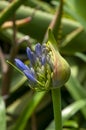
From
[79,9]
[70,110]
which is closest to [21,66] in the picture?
[70,110]

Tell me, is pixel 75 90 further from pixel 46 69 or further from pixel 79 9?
pixel 46 69

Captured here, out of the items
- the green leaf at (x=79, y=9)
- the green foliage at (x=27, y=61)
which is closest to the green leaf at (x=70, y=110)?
the green foliage at (x=27, y=61)

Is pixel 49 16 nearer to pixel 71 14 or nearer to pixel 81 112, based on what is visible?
pixel 71 14

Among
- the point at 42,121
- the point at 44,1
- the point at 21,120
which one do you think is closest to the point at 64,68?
the point at 21,120

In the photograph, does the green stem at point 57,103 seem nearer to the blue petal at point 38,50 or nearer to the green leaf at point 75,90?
the blue petal at point 38,50

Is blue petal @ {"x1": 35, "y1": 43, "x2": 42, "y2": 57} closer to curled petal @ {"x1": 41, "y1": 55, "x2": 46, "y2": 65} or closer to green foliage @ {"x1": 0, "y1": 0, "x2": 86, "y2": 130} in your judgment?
curled petal @ {"x1": 41, "y1": 55, "x2": 46, "y2": 65}

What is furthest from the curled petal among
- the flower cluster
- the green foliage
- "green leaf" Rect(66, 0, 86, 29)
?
"green leaf" Rect(66, 0, 86, 29)
